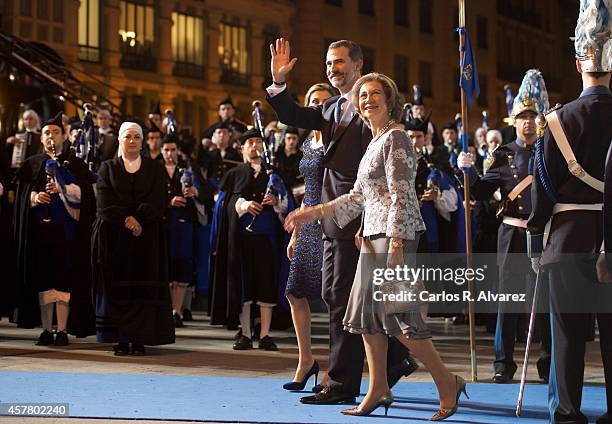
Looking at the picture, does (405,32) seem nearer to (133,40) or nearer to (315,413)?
(133,40)

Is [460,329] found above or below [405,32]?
below

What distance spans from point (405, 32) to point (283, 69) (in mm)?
42395

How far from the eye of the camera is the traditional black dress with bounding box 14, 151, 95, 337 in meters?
13.3

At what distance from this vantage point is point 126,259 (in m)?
12.5

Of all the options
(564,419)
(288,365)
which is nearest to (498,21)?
(288,365)

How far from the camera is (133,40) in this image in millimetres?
36906

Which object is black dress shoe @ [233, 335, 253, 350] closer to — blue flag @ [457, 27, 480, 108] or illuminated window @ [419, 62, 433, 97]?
blue flag @ [457, 27, 480, 108]

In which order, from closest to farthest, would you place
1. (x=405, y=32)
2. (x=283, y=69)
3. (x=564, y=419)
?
(x=564, y=419) < (x=283, y=69) < (x=405, y=32)

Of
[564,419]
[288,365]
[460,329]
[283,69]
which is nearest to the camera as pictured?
[564,419]

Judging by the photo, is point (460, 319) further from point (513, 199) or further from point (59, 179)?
point (513, 199)

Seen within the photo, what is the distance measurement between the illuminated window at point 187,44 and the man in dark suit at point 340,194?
97.6ft

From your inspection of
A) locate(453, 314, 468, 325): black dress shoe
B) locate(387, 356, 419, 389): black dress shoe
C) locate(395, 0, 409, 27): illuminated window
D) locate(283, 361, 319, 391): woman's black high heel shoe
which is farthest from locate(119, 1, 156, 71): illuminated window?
locate(387, 356, 419, 389): black dress shoe

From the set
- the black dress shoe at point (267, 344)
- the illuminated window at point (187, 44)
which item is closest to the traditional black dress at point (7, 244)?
the black dress shoe at point (267, 344)

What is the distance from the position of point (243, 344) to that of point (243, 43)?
96.5 feet
